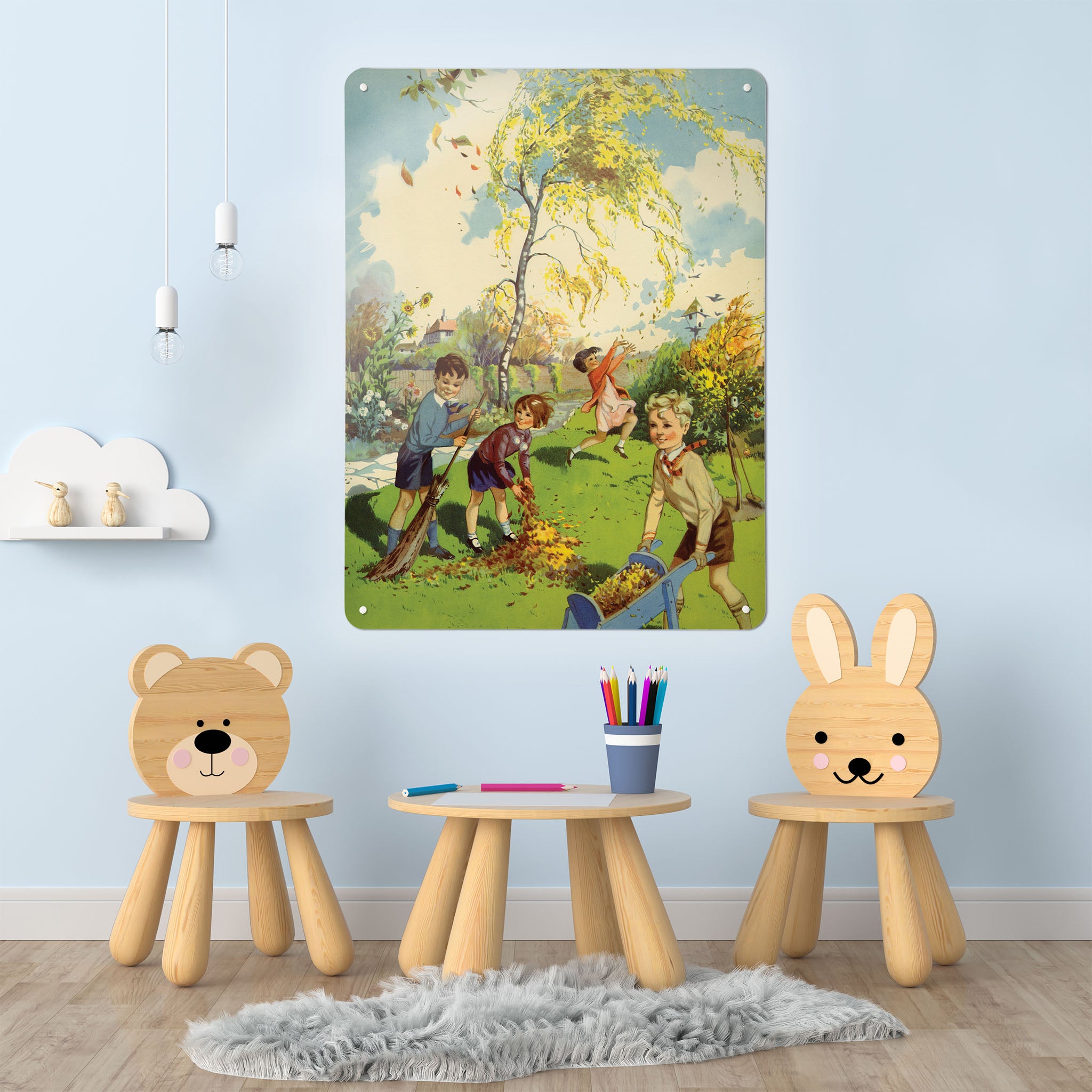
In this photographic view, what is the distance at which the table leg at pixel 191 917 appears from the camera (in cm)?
179

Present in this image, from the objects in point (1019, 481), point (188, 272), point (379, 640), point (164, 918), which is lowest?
point (164, 918)

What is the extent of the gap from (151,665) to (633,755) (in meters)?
0.89

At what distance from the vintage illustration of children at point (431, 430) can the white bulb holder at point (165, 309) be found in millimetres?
505

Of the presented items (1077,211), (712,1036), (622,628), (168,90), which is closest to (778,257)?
(1077,211)

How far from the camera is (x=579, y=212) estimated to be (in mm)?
2223

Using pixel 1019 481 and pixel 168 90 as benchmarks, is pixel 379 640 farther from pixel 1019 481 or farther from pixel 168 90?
pixel 1019 481

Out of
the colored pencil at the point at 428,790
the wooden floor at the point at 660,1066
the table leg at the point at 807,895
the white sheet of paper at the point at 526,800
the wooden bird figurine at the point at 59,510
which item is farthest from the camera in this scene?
the wooden bird figurine at the point at 59,510

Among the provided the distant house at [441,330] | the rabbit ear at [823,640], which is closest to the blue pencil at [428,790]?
the rabbit ear at [823,640]

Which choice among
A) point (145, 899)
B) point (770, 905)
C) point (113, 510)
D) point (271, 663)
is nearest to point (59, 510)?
point (113, 510)

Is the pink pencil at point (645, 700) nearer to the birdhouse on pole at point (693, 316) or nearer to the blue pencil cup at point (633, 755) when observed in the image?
the blue pencil cup at point (633, 755)

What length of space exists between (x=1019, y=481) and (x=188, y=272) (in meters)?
1.78

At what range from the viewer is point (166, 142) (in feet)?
7.25

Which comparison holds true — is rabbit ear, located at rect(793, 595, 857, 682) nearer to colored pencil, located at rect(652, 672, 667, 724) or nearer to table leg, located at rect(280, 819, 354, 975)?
colored pencil, located at rect(652, 672, 667, 724)

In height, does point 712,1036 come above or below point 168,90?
below
